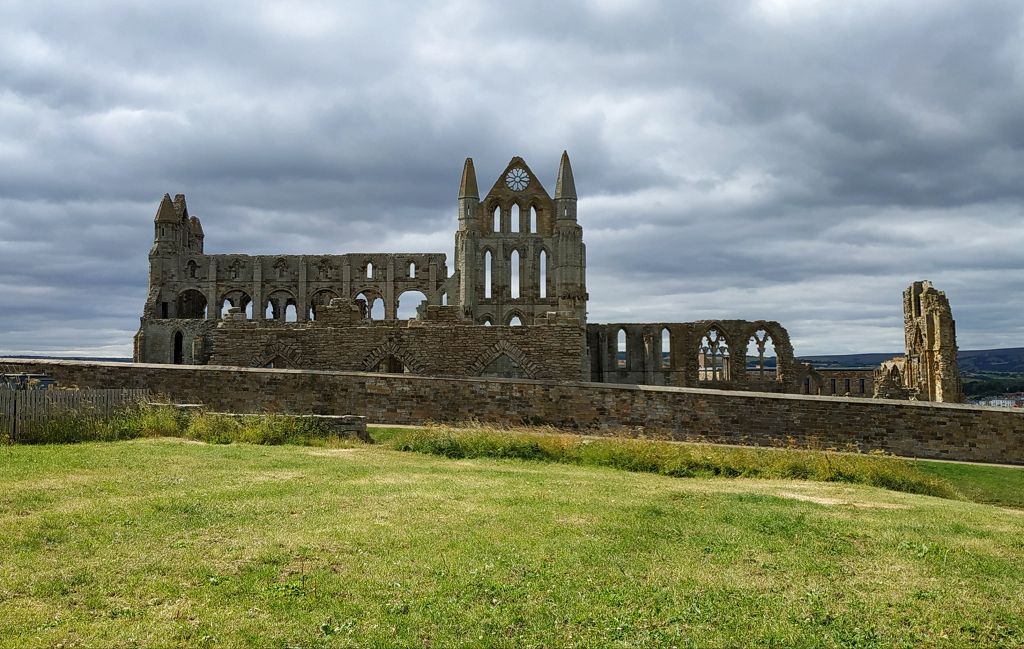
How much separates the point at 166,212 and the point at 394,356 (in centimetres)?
4587

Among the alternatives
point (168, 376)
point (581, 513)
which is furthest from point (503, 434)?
point (168, 376)

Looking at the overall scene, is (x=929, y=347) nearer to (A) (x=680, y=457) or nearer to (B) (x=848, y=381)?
(B) (x=848, y=381)

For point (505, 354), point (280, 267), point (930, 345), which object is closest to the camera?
point (505, 354)

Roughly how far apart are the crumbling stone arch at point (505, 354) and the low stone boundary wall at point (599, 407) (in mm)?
2767

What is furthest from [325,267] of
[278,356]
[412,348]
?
[412,348]

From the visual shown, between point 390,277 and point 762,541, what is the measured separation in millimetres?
53734

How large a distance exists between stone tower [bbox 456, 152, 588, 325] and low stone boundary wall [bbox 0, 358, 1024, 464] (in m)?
34.7

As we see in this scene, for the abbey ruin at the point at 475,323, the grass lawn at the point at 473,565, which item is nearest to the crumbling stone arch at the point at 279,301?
the abbey ruin at the point at 475,323

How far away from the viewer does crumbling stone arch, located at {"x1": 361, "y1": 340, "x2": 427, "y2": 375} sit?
920 inches

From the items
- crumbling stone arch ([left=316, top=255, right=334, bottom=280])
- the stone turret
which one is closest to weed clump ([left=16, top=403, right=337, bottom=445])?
the stone turret

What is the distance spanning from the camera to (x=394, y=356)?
23734 mm

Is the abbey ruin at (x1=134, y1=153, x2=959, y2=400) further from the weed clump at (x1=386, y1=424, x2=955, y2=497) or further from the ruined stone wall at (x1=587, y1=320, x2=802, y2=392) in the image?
the weed clump at (x1=386, y1=424, x2=955, y2=497)

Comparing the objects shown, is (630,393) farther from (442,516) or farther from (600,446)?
(442,516)

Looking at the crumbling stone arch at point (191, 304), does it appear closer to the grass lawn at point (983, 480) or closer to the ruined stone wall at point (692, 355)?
the ruined stone wall at point (692, 355)
